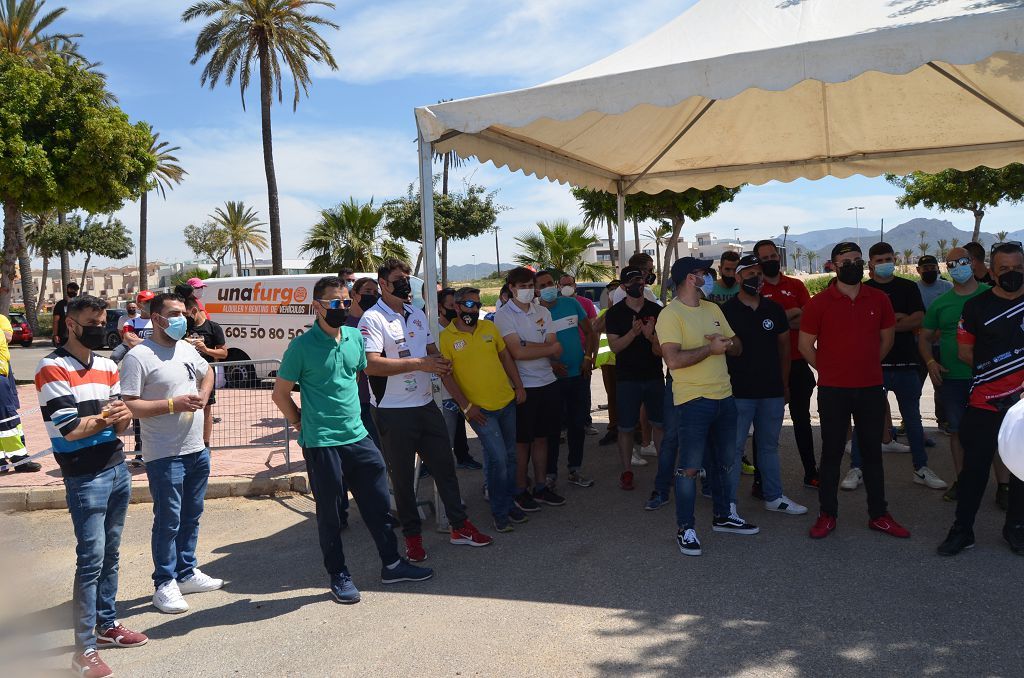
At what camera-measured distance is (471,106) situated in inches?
230

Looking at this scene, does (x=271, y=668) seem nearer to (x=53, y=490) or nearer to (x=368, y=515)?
(x=368, y=515)

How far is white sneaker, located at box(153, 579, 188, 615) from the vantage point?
15.1ft

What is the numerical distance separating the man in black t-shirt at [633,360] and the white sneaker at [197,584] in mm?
3421

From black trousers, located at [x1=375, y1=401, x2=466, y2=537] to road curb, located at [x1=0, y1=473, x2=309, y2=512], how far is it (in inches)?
86.2

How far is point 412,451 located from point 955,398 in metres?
4.21

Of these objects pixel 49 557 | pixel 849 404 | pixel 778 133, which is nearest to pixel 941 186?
pixel 778 133

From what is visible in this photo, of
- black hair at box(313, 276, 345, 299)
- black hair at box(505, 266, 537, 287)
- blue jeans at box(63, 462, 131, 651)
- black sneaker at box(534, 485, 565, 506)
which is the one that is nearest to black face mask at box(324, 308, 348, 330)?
black hair at box(313, 276, 345, 299)

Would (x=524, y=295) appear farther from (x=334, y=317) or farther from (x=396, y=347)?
(x=334, y=317)

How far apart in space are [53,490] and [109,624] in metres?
3.56

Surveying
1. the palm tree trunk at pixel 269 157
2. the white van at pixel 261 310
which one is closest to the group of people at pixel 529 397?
the white van at pixel 261 310

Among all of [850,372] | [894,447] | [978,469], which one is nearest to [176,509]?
[850,372]

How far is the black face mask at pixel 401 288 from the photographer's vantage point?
Result: 5211 mm

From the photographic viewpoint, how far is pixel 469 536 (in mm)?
5527

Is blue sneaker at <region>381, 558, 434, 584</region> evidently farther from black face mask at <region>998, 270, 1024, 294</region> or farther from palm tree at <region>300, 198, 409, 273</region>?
palm tree at <region>300, 198, 409, 273</region>
